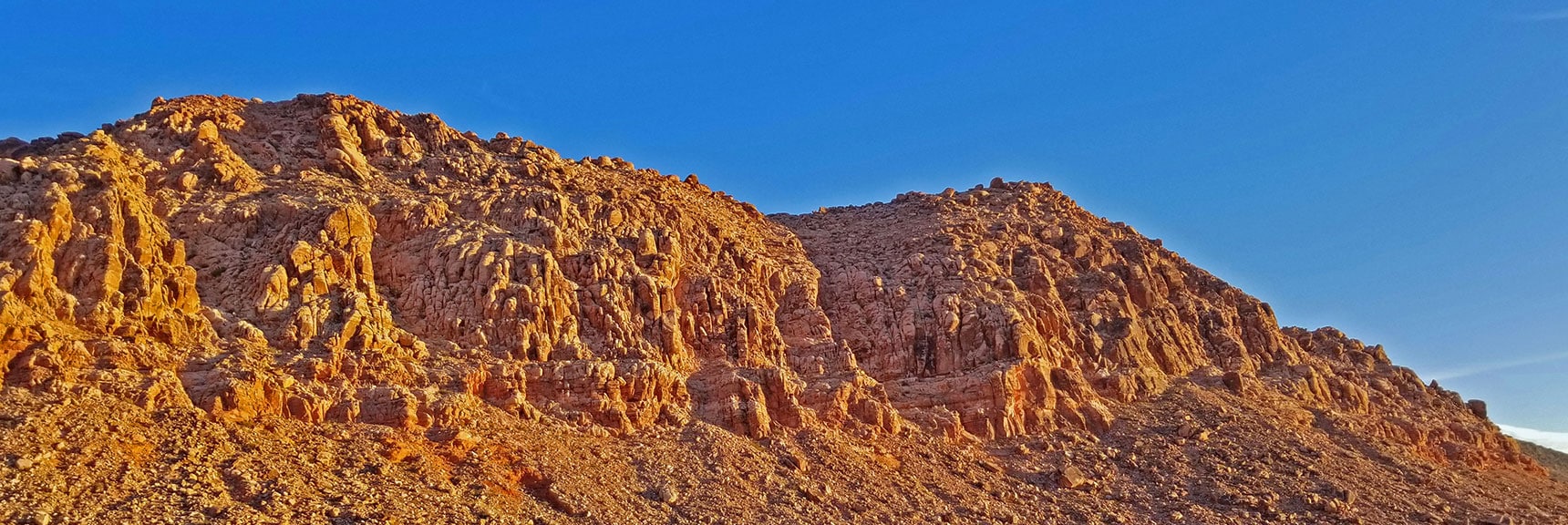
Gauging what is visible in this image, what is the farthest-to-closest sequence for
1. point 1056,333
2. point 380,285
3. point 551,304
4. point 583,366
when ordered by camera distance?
point 1056,333
point 551,304
point 380,285
point 583,366

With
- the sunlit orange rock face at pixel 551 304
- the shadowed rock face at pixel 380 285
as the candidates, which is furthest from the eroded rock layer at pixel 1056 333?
the shadowed rock face at pixel 380 285

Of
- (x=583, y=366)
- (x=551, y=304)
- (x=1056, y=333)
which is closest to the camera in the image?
(x=583, y=366)

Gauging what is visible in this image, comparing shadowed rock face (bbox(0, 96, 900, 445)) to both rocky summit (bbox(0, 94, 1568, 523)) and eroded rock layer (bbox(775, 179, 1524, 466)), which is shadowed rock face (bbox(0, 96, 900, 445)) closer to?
rocky summit (bbox(0, 94, 1568, 523))

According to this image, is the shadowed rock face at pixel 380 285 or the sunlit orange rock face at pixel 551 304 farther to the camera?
the sunlit orange rock face at pixel 551 304

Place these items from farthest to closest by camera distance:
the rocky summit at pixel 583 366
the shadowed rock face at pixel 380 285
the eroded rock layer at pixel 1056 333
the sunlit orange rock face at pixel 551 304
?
the eroded rock layer at pixel 1056 333 → the sunlit orange rock face at pixel 551 304 → the shadowed rock face at pixel 380 285 → the rocky summit at pixel 583 366

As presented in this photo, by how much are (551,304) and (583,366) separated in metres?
2.91

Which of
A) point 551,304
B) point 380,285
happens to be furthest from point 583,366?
point 380,285

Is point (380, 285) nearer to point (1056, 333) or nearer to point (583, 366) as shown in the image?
point (583, 366)

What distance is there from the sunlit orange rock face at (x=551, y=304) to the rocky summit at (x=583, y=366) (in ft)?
0.41

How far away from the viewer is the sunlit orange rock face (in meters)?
26.9

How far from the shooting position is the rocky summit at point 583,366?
23828mm

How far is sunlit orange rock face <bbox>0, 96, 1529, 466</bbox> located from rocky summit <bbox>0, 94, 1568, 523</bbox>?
0.12 meters

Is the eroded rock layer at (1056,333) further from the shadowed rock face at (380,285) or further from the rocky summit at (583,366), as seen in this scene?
the shadowed rock face at (380,285)

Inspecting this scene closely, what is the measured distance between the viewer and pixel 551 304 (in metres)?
33.1
